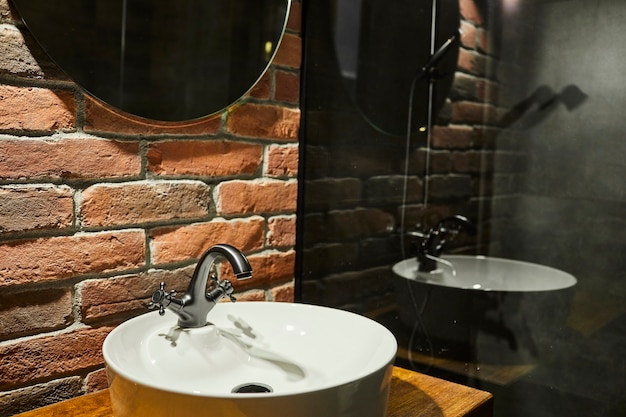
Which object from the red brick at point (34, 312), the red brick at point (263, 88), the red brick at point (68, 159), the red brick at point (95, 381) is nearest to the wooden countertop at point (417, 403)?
the red brick at point (95, 381)

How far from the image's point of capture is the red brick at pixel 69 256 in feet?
3.40

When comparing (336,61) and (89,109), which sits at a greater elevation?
(336,61)

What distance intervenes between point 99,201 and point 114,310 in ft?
0.71

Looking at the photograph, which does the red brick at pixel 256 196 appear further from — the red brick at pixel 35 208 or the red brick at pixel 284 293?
the red brick at pixel 35 208

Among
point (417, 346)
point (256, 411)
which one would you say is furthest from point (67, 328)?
point (417, 346)

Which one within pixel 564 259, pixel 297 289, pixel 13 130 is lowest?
pixel 297 289

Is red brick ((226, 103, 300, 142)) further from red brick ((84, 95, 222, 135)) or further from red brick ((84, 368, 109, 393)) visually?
red brick ((84, 368, 109, 393))

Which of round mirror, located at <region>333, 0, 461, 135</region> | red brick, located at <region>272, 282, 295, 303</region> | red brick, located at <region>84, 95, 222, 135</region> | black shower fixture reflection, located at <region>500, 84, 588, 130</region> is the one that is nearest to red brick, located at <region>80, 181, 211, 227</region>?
red brick, located at <region>84, 95, 222, 135</region>

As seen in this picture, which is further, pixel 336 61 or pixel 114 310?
pixel 336 61

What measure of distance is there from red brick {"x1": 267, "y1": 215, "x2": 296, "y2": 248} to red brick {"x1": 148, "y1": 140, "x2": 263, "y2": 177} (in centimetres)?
15

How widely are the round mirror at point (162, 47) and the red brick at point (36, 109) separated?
0.05m

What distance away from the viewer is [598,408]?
3.84 feet

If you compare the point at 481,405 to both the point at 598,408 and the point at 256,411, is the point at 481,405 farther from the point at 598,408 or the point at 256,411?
the point at 256,411

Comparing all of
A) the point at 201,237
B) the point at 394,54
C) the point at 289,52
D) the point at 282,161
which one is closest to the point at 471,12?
the point at 394,54
